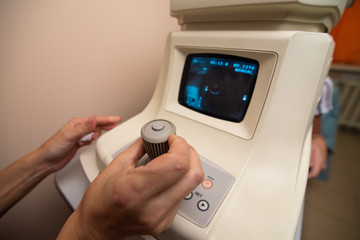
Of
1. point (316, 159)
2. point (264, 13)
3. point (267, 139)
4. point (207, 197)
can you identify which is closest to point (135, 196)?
point (207, 197)

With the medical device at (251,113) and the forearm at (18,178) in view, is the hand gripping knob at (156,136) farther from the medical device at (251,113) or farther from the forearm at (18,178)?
the forearm at (18,178)

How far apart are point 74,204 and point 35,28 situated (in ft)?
1.95

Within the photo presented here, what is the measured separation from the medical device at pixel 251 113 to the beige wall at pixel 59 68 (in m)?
0.39

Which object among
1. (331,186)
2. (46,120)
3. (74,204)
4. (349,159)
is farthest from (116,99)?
(349,159)

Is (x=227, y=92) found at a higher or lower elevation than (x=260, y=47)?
lower

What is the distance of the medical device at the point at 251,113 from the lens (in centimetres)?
29

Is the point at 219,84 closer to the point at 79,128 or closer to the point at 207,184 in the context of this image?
the point at 207,184

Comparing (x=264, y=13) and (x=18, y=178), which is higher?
(x=264, y=13)

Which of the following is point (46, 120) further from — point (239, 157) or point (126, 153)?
point (239, 157)

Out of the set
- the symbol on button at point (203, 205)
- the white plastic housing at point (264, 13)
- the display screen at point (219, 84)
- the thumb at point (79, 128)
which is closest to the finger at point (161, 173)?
the symbol on button at point (203, 205)

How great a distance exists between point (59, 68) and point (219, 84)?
62cm

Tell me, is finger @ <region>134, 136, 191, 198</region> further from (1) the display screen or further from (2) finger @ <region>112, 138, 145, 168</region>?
(1) the display screen

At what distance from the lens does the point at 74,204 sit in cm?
44

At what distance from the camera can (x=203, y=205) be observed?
295mm
